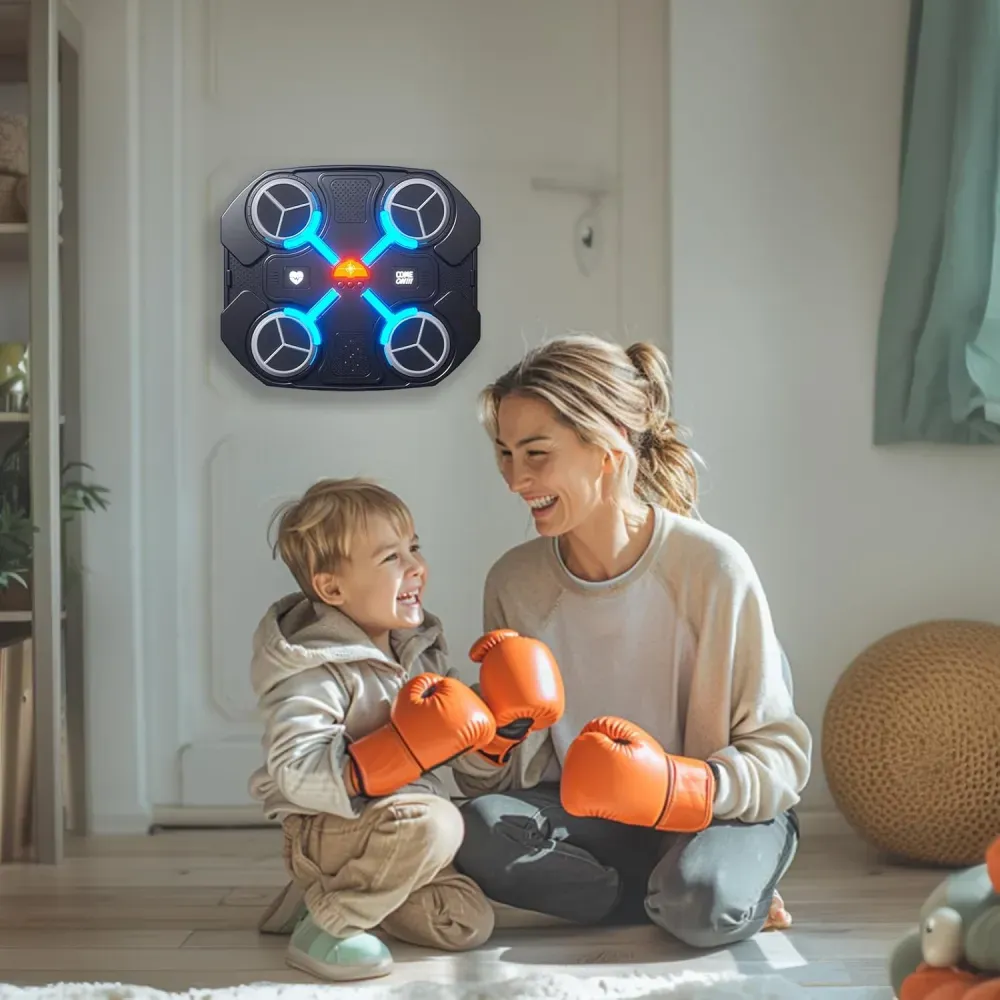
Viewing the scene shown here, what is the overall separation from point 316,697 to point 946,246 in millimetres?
1392

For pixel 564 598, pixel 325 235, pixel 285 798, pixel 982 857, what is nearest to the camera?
pixel 285 798

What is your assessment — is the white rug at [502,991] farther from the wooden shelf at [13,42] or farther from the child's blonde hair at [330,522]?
Result: the wooden shelf at [13,42]

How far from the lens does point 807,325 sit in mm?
2711

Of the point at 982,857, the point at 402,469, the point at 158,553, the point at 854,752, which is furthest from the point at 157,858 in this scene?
the point at 982,857

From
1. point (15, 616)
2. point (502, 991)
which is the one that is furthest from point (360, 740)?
point (15, 616)

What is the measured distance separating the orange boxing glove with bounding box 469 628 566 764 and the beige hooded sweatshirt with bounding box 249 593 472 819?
16 cm

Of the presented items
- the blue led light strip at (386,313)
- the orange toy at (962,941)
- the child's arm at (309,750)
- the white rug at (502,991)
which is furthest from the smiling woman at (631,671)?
the blue led light strip at (386,313)

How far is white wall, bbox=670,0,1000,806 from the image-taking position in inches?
106

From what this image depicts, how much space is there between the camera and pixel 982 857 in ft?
7.82

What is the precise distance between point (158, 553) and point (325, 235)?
0.74m

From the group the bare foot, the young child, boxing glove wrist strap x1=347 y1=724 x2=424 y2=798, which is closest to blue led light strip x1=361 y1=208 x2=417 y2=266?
the young child

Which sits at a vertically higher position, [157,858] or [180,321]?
[180,321]

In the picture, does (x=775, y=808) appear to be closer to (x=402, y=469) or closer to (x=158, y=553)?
(x=402, y=469)

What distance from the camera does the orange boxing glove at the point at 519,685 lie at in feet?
6.21
